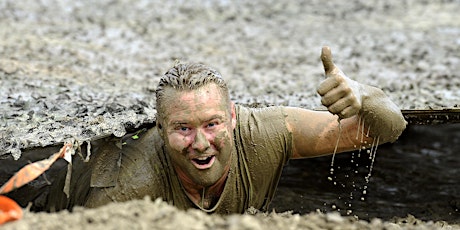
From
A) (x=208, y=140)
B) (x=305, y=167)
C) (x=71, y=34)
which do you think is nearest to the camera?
(x=208, y=140)

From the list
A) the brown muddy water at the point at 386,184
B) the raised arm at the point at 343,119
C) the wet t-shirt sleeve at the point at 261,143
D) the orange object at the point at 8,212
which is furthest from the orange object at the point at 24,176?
the brown muddy water at the point at 386,184

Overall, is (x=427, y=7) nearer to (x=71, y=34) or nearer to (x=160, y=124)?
(x=71, y=34)

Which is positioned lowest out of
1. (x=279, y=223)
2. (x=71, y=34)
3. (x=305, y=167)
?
(x=305, y=167)

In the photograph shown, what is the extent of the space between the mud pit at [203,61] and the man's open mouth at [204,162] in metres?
0.32

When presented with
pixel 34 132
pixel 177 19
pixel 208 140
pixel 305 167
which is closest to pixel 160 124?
pixel 208 140

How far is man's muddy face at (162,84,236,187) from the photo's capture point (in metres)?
3.49

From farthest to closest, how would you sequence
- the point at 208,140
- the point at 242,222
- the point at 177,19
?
the point at 177,19
the point at 208,140
the point at 242,222

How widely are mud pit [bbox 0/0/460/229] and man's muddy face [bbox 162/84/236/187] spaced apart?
292 mm

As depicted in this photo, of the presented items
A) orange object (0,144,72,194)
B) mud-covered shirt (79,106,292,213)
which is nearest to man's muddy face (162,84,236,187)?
mud-covered shirt (79,106,292,213)

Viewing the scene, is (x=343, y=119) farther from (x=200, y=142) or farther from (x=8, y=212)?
(x=8, y=212)

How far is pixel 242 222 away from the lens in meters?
2.56

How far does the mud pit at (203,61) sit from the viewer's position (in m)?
3.66

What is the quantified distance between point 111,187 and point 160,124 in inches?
14.2

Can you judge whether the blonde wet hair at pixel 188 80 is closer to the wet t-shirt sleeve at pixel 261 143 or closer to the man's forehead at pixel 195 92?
the man's forehead at pixel 195 92
